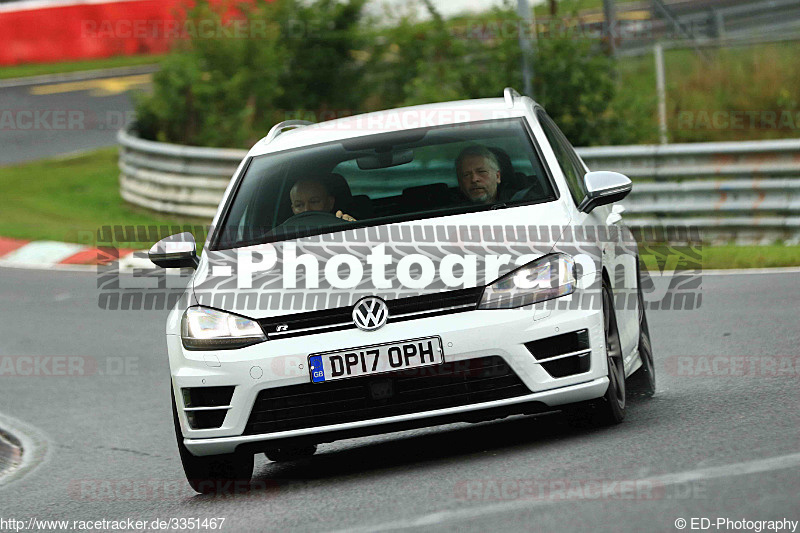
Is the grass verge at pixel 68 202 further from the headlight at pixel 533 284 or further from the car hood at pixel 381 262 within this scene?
the headlight at pixel 533 284

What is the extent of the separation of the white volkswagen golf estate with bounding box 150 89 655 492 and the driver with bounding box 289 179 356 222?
0.17m

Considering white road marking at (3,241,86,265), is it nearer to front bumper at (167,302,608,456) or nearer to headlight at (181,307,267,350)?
headlight at (181,307,267,350)

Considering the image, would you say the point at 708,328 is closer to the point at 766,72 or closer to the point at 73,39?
the point at 766,72

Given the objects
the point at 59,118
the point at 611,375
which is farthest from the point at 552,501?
the point at 59,118

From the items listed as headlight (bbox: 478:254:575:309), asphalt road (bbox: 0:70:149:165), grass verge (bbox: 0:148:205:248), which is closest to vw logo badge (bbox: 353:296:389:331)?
headlight (bbox: 478:254:575:309)

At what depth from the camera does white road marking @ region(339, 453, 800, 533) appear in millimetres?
5062

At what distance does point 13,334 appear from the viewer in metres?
12.9

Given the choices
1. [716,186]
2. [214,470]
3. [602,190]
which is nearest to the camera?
[214,470]

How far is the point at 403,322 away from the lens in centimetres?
590

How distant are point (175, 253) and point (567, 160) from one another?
2.18 m

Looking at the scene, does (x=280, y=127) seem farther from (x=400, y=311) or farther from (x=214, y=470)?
(x=400, y=311)

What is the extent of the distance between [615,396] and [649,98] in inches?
527

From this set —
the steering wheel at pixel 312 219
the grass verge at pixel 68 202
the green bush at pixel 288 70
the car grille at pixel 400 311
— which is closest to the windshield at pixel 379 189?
the steering wheel at pixel 312 219

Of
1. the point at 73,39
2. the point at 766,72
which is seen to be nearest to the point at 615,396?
the point at 766,72
